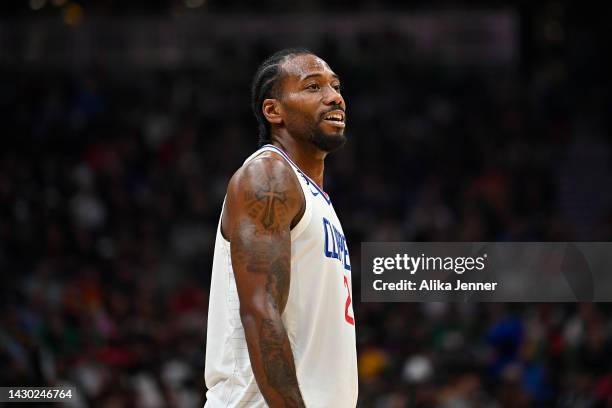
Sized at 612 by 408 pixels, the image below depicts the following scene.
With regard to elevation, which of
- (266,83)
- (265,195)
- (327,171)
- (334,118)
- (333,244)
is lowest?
(327,171)

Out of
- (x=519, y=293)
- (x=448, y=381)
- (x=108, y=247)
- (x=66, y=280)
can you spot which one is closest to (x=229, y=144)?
(x=108, y=247)

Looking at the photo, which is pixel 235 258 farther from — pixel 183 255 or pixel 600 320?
pixel 183 255

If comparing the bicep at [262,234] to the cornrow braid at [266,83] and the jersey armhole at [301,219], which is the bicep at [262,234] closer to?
the jersey armhole at [301,219]

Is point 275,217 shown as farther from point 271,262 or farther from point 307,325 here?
point 307,325

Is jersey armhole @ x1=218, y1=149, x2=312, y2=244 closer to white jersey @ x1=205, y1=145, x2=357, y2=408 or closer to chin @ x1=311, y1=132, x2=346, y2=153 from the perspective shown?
white jersey @ x1=205, y1=145, x2=357, y2=408

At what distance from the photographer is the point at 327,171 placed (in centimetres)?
1178

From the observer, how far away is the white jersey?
3.53 meters

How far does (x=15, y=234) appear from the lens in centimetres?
1101

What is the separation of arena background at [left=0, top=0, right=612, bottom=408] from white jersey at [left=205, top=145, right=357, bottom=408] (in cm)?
337

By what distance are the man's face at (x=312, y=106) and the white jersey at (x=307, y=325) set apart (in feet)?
0.84

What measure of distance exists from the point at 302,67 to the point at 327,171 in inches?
311

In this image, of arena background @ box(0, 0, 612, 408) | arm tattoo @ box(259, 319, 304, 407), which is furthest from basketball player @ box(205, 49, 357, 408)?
arena background @ box(0, 0, 612, 408)

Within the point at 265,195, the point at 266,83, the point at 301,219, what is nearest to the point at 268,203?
the point at 265,195

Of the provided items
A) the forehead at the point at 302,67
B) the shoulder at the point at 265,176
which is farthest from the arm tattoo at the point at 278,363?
the forehead at the point at 302,67
